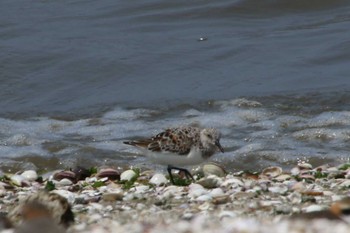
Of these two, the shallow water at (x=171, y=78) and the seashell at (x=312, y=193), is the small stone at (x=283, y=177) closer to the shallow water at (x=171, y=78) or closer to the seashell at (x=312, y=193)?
the seashell at (x=312, y=193)

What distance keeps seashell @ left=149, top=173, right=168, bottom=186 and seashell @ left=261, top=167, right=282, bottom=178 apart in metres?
0.85

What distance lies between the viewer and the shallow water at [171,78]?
33.8 ft

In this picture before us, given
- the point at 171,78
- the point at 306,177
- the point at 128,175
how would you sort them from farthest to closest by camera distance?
the point at 171,78 → the point at 128,175 → the point at 306,177

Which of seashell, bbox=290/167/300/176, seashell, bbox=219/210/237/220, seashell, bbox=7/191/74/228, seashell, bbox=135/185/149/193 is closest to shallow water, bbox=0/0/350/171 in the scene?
seashell, bbox=290/167/300/176

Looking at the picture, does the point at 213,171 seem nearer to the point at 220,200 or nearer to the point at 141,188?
the point at 141,188

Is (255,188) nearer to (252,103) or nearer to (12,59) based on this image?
(252,103)

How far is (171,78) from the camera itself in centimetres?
1364

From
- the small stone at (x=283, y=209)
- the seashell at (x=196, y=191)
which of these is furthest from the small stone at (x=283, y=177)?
the small stone at (x=283, y=209)

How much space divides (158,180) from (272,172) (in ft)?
3.26

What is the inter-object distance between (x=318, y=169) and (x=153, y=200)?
6.28ft

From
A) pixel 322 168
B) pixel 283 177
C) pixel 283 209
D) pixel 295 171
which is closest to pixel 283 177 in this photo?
pixel 283 177

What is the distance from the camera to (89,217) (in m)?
6.71

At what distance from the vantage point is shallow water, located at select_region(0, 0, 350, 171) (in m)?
10.3

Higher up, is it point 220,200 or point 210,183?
point 220,200
